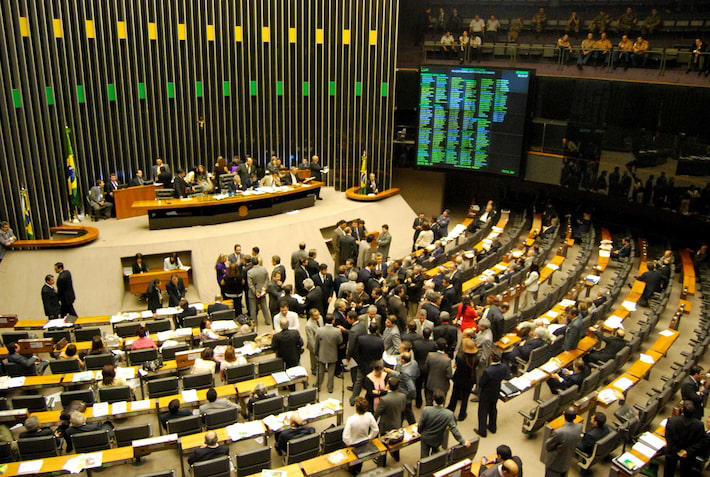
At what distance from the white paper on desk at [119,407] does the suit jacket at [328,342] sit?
2624 millimetres

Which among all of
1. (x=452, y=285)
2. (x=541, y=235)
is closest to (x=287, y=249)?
(x=452, y=285)

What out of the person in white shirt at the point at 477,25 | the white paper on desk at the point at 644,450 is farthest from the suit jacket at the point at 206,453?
the person in white shirt at the point at 477,25

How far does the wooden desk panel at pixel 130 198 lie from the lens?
14.6 meters

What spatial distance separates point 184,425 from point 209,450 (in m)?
0.80

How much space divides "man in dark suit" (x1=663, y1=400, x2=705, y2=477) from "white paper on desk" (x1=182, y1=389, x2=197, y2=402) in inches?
224

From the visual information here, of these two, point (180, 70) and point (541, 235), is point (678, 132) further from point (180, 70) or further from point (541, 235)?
point (180, 70)

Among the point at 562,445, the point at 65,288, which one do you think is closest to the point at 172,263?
the point at 65,288

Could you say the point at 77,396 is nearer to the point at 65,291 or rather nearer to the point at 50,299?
the point at 50,299

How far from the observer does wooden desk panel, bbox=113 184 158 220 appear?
14608mm

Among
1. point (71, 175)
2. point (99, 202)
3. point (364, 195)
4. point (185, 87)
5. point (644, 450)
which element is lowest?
point (644, 450)

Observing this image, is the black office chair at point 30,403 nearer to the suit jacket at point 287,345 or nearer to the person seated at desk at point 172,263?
the suit jacket at point 287,345

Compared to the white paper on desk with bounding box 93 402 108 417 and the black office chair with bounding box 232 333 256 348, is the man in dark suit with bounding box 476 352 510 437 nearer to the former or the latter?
the black office chair with bounding box 232 333 256 348

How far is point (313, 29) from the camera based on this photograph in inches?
690

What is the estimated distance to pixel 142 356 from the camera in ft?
28.1
